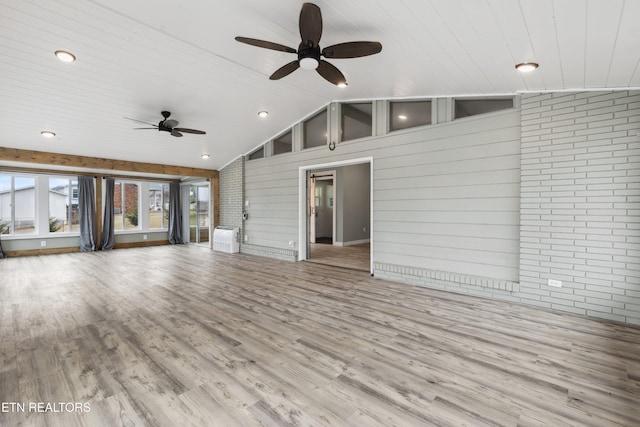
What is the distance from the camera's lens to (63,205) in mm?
8680

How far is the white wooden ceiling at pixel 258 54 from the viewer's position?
2.47 metres

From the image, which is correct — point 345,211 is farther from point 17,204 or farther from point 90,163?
point 17,204

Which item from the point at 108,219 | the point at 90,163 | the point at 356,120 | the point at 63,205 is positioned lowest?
the point at 108,219

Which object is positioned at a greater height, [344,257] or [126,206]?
[126,206]

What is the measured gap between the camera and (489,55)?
3057mm

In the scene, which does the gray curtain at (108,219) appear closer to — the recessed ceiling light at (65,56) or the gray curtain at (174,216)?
the gray curtain at (174,216)

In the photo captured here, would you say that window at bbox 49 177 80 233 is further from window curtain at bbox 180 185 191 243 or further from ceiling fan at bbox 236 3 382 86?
ceiling fan at bbox 236 3 382 86

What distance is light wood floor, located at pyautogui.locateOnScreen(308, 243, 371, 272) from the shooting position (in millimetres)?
6222

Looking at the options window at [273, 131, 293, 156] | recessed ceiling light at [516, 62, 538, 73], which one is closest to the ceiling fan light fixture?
recessed ceiling light at [516, 62, 538, 73]

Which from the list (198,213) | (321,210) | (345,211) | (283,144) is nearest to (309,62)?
(283,144)

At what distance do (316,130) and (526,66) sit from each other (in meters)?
4.09

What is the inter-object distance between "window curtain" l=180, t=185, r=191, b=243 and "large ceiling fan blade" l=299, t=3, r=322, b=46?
9.32m

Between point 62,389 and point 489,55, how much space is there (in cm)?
470

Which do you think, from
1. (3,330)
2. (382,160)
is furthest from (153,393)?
(382,160)
